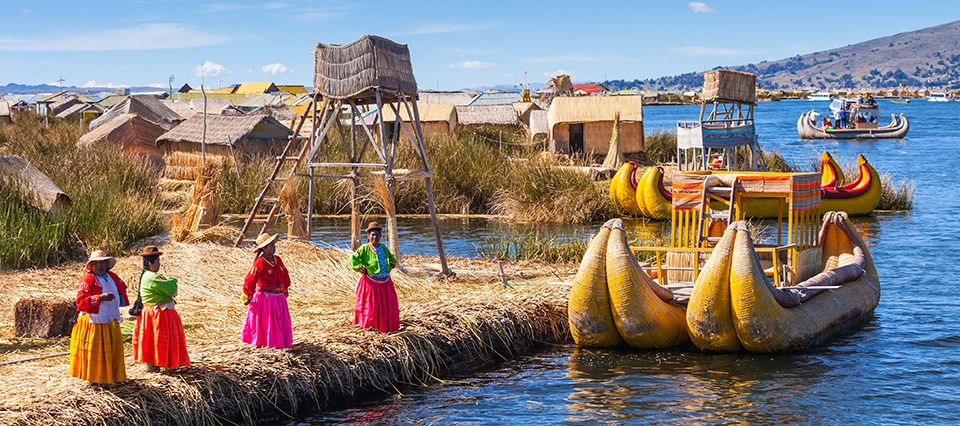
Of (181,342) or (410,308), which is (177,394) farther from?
(410,308)

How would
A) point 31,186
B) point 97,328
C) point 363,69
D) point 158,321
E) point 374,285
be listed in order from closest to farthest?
point 97,328, point 158,321, point 374,285, point 363,69, point 31,186

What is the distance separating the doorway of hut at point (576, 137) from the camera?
3666cm

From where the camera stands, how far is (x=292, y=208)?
15781 mm

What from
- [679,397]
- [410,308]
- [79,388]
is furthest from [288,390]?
[679,397]

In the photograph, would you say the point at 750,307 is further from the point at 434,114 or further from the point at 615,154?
the point at 434,114

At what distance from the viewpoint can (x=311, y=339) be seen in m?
10.3

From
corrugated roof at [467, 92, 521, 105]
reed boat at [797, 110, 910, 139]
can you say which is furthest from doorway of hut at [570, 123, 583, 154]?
reed boat at [797, 110, 910, 139]

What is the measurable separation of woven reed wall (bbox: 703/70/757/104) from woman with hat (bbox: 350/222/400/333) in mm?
17647

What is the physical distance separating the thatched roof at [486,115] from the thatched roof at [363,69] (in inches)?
1031

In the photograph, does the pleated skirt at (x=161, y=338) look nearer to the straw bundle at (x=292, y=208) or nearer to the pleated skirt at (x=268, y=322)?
the pleated skirt at (x=268, y=322)

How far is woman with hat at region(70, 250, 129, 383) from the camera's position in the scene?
8234mm

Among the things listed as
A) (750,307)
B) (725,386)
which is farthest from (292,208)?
(725,386)

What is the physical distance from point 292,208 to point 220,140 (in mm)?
14731

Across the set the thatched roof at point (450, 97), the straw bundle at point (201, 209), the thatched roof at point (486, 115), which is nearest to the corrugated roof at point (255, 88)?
the thatched roof at point (450, 97)
